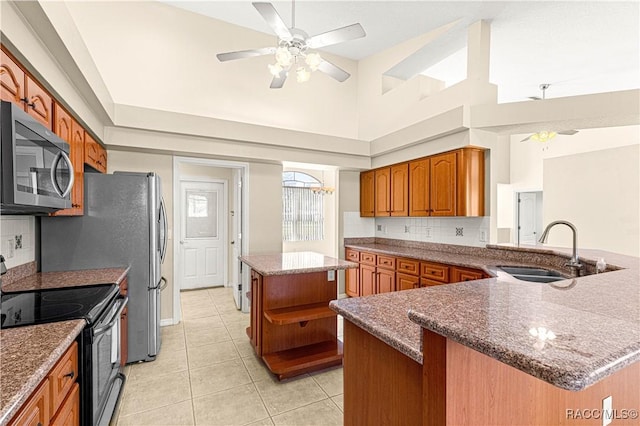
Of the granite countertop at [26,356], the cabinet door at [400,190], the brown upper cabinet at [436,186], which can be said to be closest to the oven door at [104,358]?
the granite countertop at [26,356]

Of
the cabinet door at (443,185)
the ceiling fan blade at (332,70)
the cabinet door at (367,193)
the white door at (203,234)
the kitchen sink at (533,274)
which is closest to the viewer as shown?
the kitchen sink at (533,274)

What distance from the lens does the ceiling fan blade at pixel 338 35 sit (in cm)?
228

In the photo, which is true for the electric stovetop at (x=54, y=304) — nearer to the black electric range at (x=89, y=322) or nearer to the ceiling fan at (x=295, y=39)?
the black electric range at (x=89, y=322)

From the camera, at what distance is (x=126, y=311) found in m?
2.60

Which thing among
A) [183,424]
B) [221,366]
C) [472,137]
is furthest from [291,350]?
[472,137]

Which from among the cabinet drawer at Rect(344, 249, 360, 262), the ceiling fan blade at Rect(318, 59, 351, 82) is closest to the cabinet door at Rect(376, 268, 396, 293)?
the cabinet drawer at Rect(344, 249, 360, 262)

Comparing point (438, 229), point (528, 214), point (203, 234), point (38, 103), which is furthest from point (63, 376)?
point (528, 214)

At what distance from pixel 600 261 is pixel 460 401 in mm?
2118

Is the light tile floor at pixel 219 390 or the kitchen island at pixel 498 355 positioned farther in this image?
the light tile floor at pixel 219 390

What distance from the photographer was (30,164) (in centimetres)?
136

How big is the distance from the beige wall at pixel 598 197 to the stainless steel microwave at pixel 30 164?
22.4 ft

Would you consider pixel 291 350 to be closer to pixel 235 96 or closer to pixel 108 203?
pixel 108 203

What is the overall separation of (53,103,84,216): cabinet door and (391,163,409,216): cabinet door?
364cm

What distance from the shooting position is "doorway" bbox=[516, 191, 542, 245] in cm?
644
